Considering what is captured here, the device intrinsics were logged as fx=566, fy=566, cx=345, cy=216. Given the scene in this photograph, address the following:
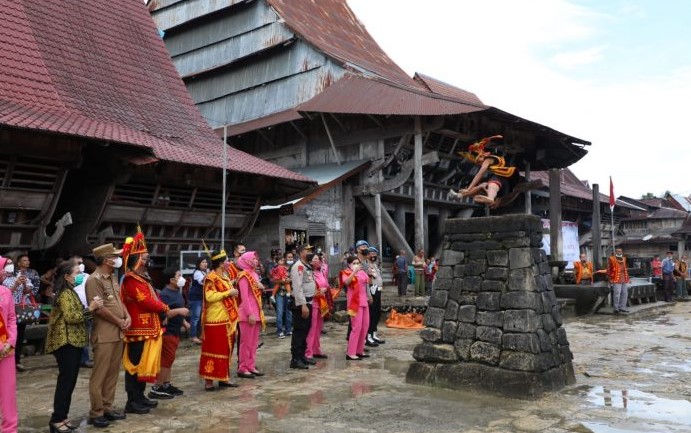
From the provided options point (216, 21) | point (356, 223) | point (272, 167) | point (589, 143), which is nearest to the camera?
point (272, 167)

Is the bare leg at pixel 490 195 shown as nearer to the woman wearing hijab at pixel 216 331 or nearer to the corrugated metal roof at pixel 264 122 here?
the woman wearing hijab at pixel 216 331

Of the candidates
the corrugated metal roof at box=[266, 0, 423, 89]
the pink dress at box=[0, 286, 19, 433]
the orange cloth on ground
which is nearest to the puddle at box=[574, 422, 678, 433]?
the pink dress at box=[0, 286, 19, 433]

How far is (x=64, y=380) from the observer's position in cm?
473

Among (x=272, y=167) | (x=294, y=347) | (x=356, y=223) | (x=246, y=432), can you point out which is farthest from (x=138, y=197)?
(x=356, y=223)

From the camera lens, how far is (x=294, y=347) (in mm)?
7578

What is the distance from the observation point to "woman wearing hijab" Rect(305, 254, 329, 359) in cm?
806

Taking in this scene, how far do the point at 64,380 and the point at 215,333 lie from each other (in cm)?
175

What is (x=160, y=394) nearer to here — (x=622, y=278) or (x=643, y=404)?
(x=643, y=404)

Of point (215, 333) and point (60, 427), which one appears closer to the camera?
point (60, 427)

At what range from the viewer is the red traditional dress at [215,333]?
622 centimetres

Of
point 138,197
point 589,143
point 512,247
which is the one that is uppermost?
point 589,143

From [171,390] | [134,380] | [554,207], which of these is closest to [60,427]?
[134,380]

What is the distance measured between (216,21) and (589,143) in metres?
14.3

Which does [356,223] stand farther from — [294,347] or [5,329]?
[5,329]
